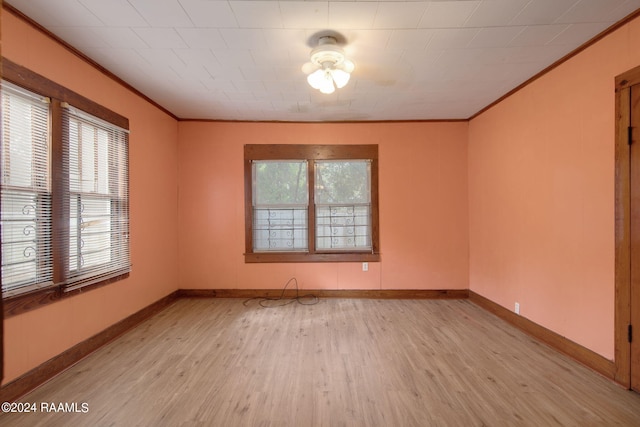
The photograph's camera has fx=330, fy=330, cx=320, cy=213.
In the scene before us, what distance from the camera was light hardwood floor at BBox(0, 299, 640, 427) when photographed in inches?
86.9

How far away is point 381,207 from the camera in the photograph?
4684mm

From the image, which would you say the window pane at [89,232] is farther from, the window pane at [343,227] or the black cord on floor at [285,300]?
the window pane at [343,227]

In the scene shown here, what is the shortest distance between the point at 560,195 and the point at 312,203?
2.86m

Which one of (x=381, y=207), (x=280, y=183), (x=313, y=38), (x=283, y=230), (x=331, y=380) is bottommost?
(x=331, y=380)

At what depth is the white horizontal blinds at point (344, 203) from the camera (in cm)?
473

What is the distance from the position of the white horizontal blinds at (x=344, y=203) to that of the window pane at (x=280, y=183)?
22 centimetres

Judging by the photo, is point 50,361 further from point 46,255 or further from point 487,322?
point 487,322

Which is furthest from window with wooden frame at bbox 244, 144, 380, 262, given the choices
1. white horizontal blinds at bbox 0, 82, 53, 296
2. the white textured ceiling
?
white horizontal blinds at bbox 0, 82, 53, 296

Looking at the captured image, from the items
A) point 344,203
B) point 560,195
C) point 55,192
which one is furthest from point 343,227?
point 55,192

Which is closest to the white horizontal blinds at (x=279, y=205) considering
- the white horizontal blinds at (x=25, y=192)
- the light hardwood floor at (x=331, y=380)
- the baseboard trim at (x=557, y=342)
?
the light hardwood floor at (x=331, y=380)

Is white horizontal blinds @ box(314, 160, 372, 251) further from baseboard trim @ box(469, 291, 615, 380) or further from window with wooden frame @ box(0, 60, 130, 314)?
window with wooden frame @ box(0, 60, 130, 314)

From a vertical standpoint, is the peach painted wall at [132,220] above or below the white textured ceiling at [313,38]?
below

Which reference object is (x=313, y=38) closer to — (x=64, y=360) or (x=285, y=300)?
(x=285, y=300)

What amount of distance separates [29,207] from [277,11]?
7.72 feet
